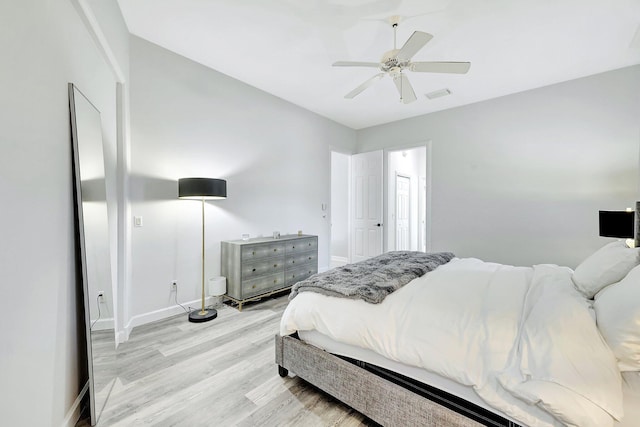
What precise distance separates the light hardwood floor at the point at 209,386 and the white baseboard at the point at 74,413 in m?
0.12

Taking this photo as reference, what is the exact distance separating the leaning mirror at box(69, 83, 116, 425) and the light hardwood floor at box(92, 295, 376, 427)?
0.66 feet

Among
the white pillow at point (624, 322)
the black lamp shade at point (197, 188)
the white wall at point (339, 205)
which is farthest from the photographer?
the white wall at point (339, 205)

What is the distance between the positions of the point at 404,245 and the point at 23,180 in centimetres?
566

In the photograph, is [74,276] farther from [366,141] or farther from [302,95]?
[366,141]

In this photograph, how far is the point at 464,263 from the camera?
102 inches

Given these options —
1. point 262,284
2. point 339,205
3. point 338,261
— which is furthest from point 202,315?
point 339,205

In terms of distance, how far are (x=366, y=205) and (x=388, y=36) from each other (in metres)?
3.23

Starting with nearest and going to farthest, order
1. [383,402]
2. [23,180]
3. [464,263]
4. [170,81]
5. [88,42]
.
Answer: [23,180] < [383,402] < [88,42] < [464,263] < [170,81]

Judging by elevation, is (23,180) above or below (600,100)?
below

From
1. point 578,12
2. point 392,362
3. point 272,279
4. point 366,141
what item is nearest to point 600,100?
point 578,12

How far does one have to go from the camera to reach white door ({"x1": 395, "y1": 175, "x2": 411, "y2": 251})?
5.50 metres

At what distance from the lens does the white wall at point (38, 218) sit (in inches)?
39.7

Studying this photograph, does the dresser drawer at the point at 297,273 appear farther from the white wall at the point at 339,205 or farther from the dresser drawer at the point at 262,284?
the white wall at the point at 339,205

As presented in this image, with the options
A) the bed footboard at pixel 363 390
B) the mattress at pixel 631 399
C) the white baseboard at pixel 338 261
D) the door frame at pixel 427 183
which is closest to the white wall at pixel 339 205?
the white baseboard at pixel 338 261
